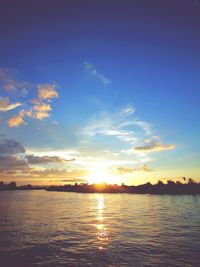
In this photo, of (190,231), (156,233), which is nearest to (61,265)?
(156,233)

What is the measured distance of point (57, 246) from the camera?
29328mm

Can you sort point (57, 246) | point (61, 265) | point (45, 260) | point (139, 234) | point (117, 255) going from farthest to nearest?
point (139, 234), point (57, 246), point (117, 255), point (45, 260), point (61, 265)

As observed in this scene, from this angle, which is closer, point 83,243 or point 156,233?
point 83,243

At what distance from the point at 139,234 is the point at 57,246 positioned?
511 inches

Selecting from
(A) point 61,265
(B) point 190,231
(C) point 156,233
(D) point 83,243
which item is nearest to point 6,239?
(D) point 83,243

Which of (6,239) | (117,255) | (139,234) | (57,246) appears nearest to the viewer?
(117,255)

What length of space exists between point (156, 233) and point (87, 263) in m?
17.2

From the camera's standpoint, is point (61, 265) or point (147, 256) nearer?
point (61, 265)

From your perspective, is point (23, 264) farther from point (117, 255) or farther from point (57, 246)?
point (117, 255)

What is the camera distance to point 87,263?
22.9 m

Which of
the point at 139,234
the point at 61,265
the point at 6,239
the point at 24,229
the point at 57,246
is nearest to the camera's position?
the point at 61,265

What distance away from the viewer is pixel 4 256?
981 inches

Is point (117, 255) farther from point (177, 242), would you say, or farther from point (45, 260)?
point (177, 242)

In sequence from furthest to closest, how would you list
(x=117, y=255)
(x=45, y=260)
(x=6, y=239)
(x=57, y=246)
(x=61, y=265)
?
(x=6, y=239)
(x=57, y=246)
(x=117, y=255)
(x=45, y=260)
(x=61, y=265)
